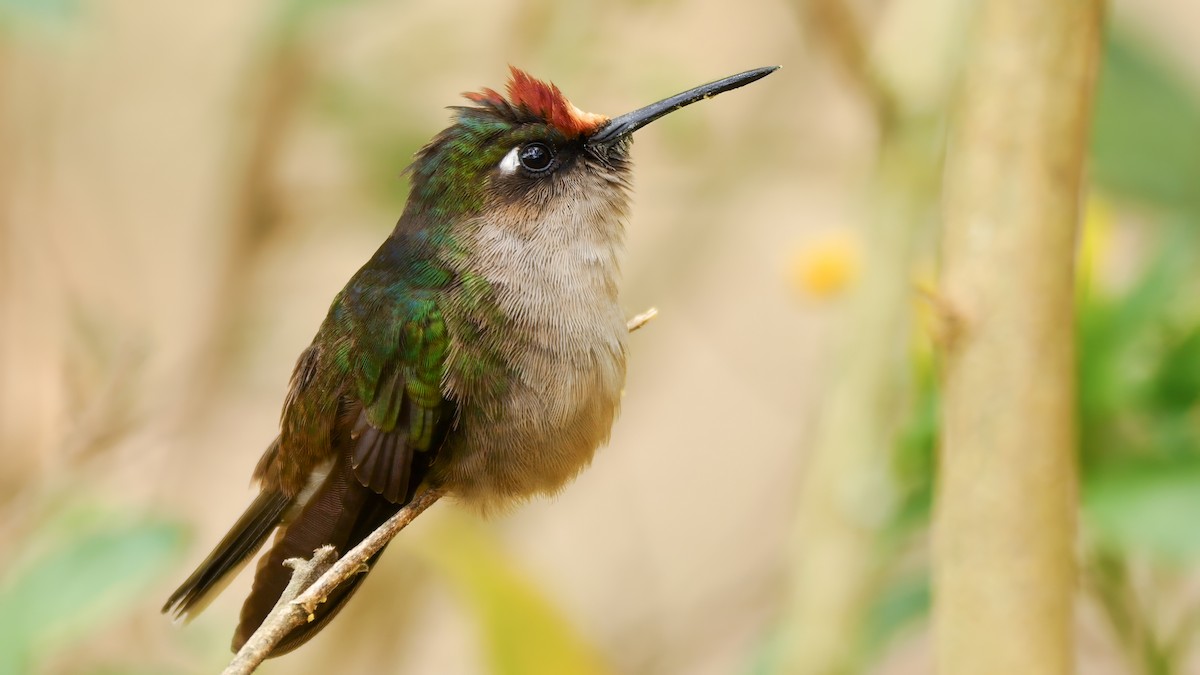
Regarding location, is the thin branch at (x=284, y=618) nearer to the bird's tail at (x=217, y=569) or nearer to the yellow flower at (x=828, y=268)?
the bird's tail at (x=217, y=569)

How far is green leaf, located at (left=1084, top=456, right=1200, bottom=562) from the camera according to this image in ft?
4.31

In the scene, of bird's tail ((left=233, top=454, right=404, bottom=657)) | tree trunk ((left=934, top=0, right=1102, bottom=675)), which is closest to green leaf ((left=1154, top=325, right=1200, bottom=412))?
tree trunk ((left=934, top=0, right=1102, bottom=675))

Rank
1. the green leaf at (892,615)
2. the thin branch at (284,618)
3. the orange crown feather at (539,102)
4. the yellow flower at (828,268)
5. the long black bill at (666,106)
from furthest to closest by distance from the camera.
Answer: the yellow flower at (828,268) → the green leaf at (892,615) → the orange crown feather at (539,102) → the long black bill at (666,106) → the thin branch at (284,618)

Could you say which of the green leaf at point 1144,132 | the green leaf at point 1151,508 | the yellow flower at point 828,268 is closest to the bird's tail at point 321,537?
the green leaf at point 1151,508

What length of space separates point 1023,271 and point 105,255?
239cm

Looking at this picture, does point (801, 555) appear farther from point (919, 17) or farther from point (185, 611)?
point (185, 611)

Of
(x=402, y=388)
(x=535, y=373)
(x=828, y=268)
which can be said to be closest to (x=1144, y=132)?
(x=828, y=268)

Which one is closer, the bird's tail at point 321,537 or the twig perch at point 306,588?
the twig perch at point 306,588

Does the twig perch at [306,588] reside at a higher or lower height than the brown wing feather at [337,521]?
lower

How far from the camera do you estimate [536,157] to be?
1.17 m

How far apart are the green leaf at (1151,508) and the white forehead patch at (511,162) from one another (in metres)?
0.70

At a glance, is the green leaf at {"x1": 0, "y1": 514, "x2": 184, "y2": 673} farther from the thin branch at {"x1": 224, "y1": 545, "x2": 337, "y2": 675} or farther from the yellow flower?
the yellow flower

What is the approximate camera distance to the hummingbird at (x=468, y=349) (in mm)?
995

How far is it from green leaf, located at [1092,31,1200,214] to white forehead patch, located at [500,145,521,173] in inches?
43.4
